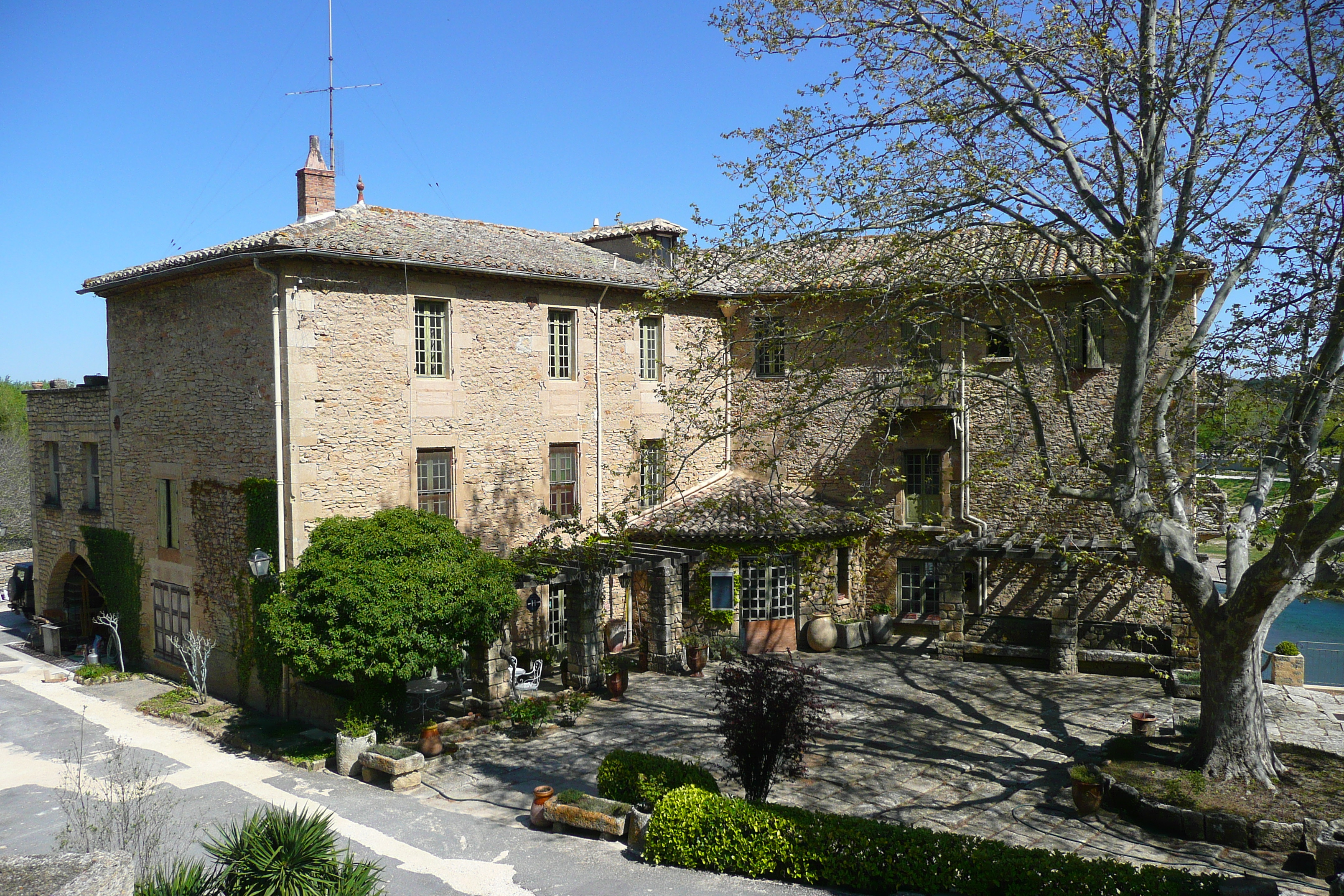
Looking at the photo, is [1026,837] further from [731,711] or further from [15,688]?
[15,688]

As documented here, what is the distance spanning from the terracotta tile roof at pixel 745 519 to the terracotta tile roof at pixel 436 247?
515 centimetres

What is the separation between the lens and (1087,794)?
1198 centimetres

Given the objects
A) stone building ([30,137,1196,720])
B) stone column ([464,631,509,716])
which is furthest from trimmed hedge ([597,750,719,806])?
stone column ([464,631,509,716])

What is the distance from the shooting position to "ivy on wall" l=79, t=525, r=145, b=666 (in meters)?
20.9

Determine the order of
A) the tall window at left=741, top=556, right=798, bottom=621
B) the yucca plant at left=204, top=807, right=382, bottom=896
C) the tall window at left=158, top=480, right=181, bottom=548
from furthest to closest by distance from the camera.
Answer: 1. the tall window at left=741, top=556, right=798, bottom=621
2. the tall window at left=158, top=480, right=181, bottom=548
3. the yucca plant at left=204, top=807, right=382, bottom=896

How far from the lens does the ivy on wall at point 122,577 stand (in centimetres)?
2088

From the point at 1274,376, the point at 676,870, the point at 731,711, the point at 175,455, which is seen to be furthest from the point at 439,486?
the point at 1274,376

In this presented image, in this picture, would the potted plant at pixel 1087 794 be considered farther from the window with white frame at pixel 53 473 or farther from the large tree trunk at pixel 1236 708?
the window with white frame at pixel 53 473

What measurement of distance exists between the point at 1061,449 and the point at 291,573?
1613cm

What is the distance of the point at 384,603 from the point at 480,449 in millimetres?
4874

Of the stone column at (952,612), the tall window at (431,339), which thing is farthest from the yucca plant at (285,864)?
the stone column at (952,612)

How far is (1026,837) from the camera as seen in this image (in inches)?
446

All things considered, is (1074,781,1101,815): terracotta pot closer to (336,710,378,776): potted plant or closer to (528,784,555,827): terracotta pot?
(528,784,555,827): terracotta pot

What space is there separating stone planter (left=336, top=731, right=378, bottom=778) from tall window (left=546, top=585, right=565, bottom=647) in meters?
6.56
